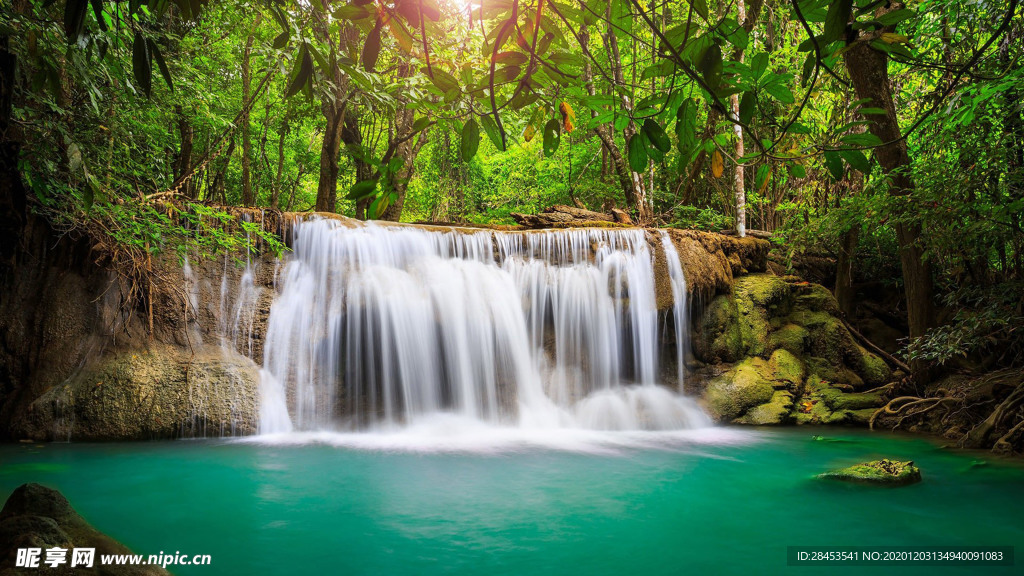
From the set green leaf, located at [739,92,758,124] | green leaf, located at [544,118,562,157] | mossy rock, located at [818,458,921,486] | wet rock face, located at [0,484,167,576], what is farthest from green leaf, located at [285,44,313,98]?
mossy rock, located at [818,458,921,486]

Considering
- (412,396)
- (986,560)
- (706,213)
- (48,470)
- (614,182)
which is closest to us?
(986,560)

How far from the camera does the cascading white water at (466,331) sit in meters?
8.30

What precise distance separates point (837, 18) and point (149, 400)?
26.6ft

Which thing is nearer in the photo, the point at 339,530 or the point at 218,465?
the point at 339,530

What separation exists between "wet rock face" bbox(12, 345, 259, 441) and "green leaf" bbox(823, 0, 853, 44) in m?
7.90

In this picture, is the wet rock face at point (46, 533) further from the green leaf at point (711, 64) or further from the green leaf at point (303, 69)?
the green leaf at point (711, 64)

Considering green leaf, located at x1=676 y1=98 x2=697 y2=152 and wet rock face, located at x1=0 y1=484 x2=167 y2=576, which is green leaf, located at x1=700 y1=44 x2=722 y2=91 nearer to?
green leaf, located at x1=676 y1=98 x2=697 y2=152

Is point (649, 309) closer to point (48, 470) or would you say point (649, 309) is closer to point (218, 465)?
point (218, 465)

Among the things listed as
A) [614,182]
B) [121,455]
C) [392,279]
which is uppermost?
[614,182]

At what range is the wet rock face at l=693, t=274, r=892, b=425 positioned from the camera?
908cm

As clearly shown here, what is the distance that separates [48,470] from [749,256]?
11430 millimetres

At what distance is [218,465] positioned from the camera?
5.79 m

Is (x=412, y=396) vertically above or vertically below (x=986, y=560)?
above

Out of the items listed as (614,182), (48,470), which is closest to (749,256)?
(614,182)
